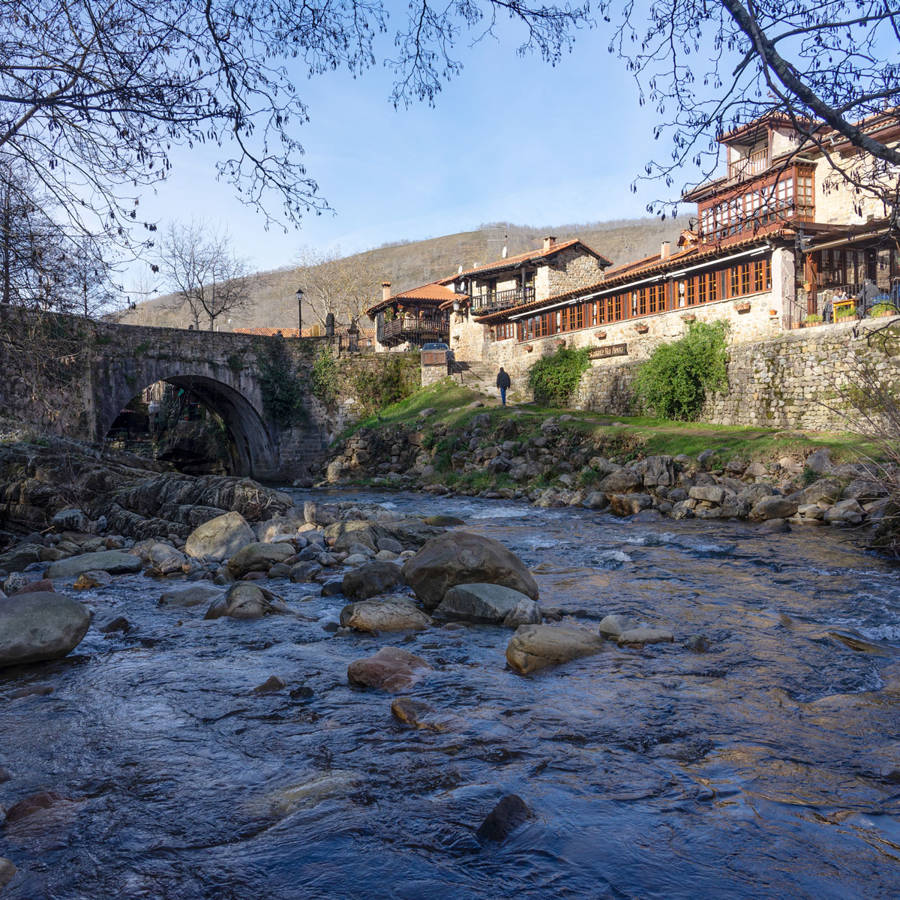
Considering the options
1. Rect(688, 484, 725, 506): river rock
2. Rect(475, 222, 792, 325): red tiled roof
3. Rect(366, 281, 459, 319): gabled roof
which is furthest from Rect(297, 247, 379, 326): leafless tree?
Rect(688, 484, 725, 506): river rock

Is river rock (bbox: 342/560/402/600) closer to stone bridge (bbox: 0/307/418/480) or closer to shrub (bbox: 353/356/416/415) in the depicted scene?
stone bridge (bbox: 0/307/418/480)

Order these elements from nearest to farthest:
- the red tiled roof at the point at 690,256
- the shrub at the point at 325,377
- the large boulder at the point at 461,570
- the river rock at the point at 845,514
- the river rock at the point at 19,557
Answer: the large boulder at the point at 461,570 → the river rock at the point at 19,557 → the river rock at the point at 845,514 → the red tiled roof at the point at 690,256 → the shrub at the point at 325,377

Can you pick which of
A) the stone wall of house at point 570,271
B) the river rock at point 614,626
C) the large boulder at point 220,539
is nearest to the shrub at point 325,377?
the stone wall of house at point 570,271

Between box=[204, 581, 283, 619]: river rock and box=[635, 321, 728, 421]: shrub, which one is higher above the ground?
box=[635, 321, 728, 421]: shrub

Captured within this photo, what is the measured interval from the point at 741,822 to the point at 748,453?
1592 centimetres

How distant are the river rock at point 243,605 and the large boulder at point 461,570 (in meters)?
1.57

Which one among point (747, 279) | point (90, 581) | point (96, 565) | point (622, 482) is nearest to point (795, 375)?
point (747, 279)

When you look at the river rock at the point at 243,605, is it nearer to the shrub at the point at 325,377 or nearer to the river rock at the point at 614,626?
the river rock at the point at 614,626

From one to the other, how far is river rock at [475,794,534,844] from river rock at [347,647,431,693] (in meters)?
1.93

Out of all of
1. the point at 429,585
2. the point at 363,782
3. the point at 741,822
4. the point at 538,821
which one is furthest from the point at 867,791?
the point at 429,585

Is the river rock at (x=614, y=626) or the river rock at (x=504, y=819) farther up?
the river rock at (x=504, y=819)

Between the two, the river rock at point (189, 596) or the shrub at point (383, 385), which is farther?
the shrub at point (383, 385)

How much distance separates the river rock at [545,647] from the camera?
5527mm

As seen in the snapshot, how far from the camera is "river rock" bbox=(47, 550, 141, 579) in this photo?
9.91 metres
